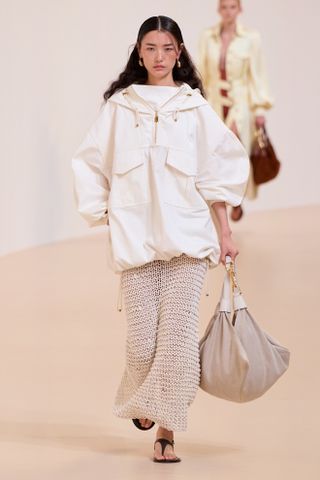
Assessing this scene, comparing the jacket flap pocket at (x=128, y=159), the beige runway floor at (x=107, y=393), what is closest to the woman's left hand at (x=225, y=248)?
the jacket flap pocket at (x=128, y=159)

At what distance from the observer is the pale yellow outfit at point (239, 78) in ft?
35.2

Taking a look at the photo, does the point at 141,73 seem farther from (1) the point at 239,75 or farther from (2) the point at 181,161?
(1) the point at 239,75

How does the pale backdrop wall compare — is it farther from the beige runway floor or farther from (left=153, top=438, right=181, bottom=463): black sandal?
(left=153, top=438, right=181, bottom=463): black sandal

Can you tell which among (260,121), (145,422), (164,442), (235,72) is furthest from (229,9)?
(164,442)

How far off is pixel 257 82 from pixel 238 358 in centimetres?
661

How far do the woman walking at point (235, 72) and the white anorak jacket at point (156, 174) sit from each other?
610cm

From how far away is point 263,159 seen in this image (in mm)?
10797

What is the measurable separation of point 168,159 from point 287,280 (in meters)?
4.19

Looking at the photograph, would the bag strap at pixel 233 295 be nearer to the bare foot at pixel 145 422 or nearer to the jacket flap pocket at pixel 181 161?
the jacket flap pocket at pixel 181 161

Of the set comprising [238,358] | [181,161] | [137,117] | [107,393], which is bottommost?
[107,393]

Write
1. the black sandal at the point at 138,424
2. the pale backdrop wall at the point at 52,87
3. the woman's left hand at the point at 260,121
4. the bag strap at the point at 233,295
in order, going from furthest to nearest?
the woman's left hand at the point at 260,121, the pale backdrop wall at the point at 52,87, the black sandal at the point at 138,424, the bag strap at the point at 233,295

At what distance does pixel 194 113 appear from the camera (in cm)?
463

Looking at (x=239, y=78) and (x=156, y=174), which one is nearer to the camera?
(x=156, y=174)

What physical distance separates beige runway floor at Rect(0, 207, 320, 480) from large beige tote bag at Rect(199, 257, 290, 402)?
24cm
